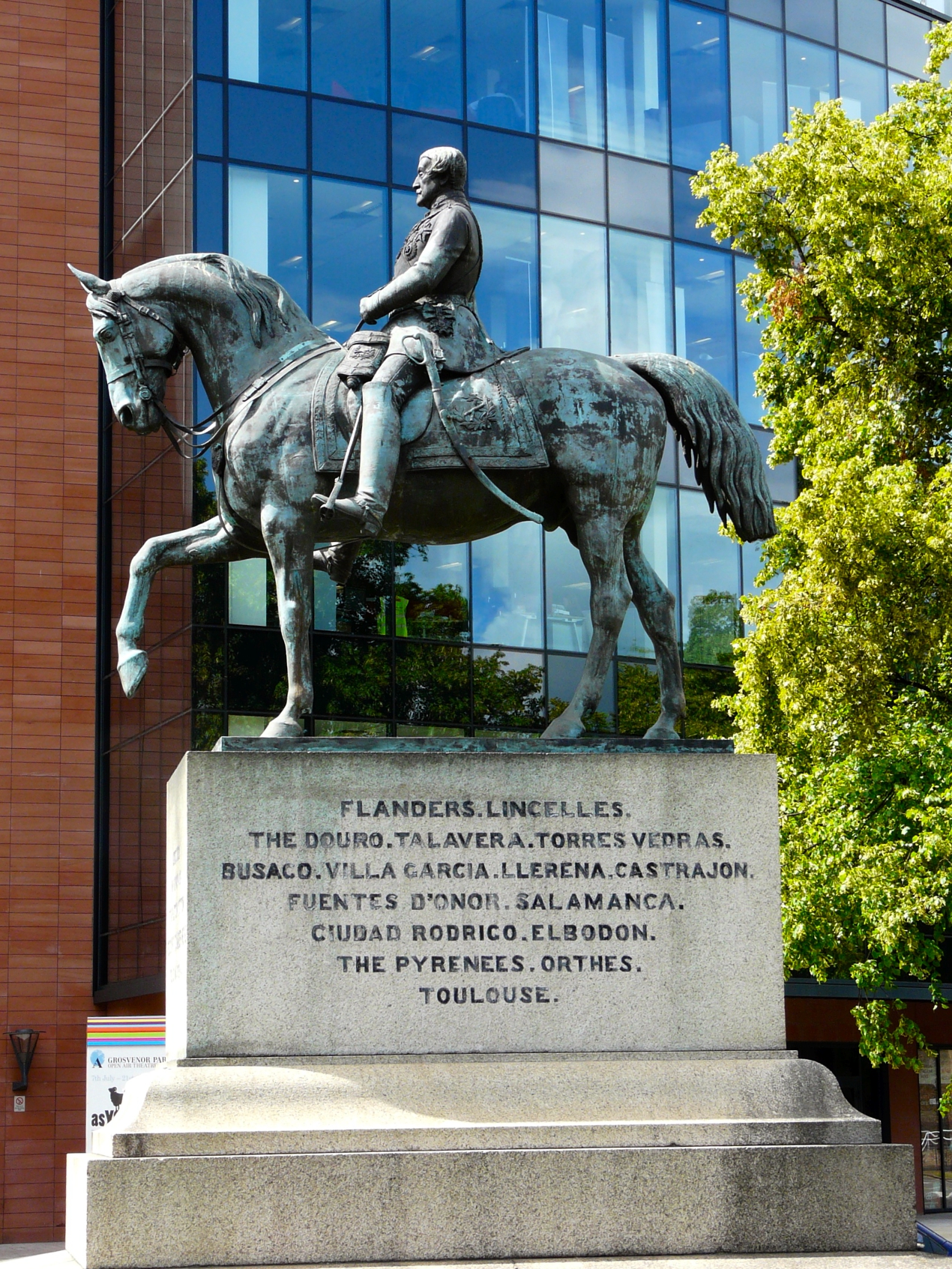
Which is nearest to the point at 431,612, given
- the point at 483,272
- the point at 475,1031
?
the point at 483,272

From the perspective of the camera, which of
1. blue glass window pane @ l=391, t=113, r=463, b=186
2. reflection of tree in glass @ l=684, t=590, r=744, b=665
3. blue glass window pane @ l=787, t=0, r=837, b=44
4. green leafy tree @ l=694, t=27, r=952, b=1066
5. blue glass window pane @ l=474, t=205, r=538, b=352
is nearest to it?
green leafy tree @ l=694, t=27, r=952, b=1066

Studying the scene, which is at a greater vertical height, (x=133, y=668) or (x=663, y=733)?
(x=133, y=668)

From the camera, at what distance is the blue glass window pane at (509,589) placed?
28297mm

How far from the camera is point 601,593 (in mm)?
9758

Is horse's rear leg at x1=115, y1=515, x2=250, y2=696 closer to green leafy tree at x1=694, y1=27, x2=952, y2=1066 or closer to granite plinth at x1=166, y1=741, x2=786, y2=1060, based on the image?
granite plinth at x1=166, y1=741, x2=786, y2=1060

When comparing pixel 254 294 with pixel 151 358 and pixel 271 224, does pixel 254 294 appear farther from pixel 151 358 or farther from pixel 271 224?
pixel 271 224

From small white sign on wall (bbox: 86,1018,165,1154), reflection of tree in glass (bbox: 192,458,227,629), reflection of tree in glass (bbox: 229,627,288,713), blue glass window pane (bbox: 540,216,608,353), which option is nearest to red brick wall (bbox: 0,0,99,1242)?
reflection of tree in glass (bbox: 192,458,227,629)

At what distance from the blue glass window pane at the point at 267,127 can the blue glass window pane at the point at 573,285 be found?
4.66 m

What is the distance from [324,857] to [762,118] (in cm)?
2702

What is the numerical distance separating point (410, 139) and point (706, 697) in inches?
416

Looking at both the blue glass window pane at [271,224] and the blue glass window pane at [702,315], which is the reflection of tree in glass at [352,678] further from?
the blue glass window pane at [702,315]

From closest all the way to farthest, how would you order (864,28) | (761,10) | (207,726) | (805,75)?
(207,726), (761,10), (805,75), (864,28)

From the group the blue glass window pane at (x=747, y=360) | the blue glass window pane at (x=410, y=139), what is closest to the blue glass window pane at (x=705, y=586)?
the blue glass window pane at (x=747, y=360)

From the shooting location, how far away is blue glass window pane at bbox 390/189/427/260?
28016mm
